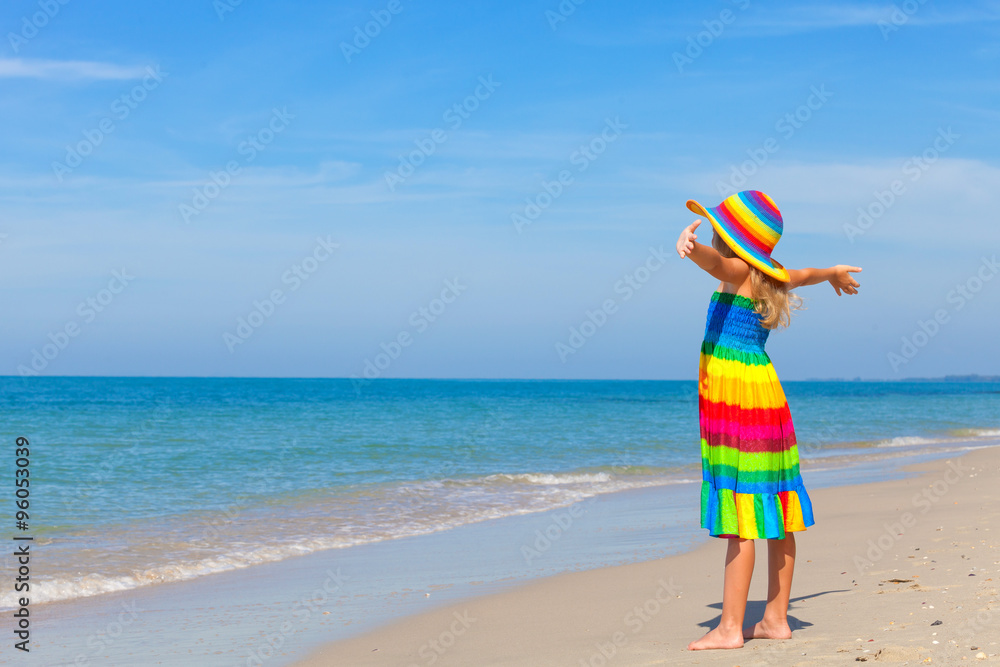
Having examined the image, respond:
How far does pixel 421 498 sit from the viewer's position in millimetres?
11477

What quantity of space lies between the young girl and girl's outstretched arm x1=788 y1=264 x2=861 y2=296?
149mm

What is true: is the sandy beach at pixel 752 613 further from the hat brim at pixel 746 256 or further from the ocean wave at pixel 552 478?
the ocean wave at pixel 552 478

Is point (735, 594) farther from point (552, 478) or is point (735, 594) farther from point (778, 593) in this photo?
point (552, 478)

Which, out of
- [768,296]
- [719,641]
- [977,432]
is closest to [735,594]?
[719,641]

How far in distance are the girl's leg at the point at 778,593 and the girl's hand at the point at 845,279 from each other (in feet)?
3.88

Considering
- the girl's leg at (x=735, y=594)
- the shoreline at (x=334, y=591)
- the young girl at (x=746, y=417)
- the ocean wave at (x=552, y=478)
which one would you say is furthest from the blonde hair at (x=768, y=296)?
the ocean wave at (x=552, y=478)

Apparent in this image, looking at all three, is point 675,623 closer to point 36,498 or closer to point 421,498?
point 421,498

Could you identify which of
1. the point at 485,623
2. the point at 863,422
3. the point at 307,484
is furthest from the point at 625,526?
the point at 863,422

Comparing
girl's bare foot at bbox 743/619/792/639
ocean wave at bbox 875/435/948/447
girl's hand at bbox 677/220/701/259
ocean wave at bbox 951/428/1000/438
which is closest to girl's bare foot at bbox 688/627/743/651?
girl's bare foot at bbox 743/619/792/639

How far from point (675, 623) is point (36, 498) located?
9.38 meters

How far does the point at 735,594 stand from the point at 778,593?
0.26 m

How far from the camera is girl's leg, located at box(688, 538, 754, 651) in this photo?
3.64m

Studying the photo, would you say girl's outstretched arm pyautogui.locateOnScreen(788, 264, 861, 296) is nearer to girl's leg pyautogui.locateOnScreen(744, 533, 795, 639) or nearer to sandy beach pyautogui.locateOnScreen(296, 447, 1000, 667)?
girl's leg pyautogui.locateOnScreen(744, 533, 795, 639)

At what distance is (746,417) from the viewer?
3641mm
